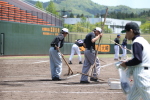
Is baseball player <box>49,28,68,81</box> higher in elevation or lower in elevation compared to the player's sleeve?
lower

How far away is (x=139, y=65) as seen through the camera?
18.7 ft

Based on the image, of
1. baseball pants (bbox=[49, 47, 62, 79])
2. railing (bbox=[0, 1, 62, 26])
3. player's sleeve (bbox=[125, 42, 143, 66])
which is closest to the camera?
player's sleeve (bbox=[125, 42, 143, 66])

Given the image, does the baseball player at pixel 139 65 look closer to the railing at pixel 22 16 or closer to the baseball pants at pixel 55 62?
the baseball pants at pixel 55 62

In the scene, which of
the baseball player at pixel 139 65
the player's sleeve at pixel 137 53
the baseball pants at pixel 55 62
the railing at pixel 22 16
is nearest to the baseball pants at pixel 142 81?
the baseball player at pixel 139 65

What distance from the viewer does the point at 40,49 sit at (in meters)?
37.2

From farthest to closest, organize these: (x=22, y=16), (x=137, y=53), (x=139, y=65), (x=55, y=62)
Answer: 1. (x=22, y=16)
2. (x=55, y=62)
3. (x=139, y=65)
4. (x=137, y=53)

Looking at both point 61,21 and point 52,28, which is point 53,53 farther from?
point 61,21

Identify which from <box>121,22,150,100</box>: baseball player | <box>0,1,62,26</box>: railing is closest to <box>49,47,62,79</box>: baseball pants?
<box>121,22,150,100</box>: baseball player

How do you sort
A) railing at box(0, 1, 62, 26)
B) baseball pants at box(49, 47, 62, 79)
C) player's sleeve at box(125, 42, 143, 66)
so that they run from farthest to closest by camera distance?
railing at box(0, 1, 62, 26) < baseball pants at box(49, 47, 62, 79) < player's sleeve at box(125, 42, 143, 66)

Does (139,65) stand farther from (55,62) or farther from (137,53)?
(55,62)

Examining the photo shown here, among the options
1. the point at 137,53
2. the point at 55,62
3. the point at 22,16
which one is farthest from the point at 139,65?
the point at 22,16

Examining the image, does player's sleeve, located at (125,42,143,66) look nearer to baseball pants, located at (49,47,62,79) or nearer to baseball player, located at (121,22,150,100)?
baseball player, located at (121,22,150,100)

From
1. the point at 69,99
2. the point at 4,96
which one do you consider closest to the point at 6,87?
the point at 4,96

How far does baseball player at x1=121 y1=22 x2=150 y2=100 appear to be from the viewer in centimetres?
563
